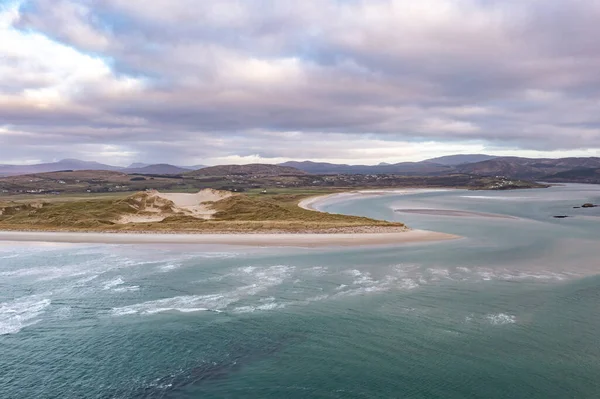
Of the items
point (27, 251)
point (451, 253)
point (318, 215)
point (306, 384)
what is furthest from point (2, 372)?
point (318, 215)

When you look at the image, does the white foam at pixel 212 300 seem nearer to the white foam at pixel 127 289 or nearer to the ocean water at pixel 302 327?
the ocean water at pixel 302 327

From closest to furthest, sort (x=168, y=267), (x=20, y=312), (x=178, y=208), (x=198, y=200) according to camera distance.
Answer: (x=20, y=312) → (x=168, y=267) → (x=178, y=208) → (x=198, y=200)

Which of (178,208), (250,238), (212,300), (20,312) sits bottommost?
(20,312)

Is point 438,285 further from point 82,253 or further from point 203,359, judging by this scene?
point 82,253

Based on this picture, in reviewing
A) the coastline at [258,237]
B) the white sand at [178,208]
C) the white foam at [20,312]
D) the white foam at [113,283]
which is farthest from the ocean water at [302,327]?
the white sand at [178,208]

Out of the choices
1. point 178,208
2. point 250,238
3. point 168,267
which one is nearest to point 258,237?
point 250,238

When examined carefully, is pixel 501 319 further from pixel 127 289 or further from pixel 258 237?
pixel 258 237

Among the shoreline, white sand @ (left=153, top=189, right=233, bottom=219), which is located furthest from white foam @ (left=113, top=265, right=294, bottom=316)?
white sand @ (left=153, top=189, right=233, bottom=219)
